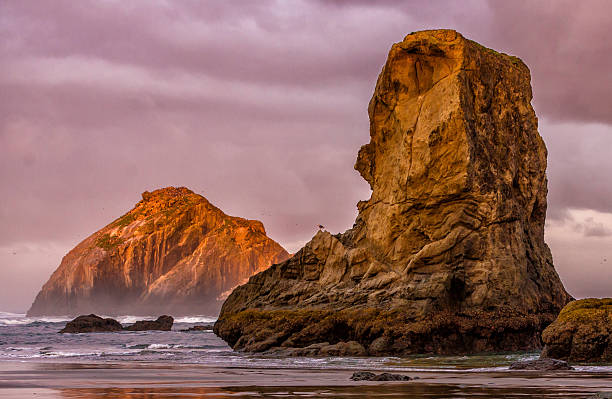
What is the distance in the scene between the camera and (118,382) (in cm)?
1411

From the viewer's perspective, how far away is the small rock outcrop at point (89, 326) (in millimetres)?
56719

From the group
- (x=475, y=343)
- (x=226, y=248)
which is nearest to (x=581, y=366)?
(x=475, y=343)

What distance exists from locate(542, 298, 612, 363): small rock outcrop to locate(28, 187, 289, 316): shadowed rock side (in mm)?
95704

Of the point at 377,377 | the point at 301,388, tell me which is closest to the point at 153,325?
the point at 377,377

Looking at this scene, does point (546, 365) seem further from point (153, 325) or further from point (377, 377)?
point (153, 325)

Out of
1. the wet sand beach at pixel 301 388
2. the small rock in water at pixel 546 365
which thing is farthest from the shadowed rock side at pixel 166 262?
the wet sand beach at pixel 301 388

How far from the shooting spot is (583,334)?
21.8 meters

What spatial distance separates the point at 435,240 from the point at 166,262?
95.3 m

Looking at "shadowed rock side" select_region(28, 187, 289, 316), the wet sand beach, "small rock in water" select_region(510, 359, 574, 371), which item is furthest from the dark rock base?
"shadowed rock side" select_region(28, 187, 289, 316)

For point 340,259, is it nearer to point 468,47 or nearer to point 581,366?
point 468,47

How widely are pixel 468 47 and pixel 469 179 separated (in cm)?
608

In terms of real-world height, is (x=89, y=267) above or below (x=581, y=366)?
above

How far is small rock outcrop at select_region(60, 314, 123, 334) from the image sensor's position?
56719mm

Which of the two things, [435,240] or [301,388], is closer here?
[301,388]
